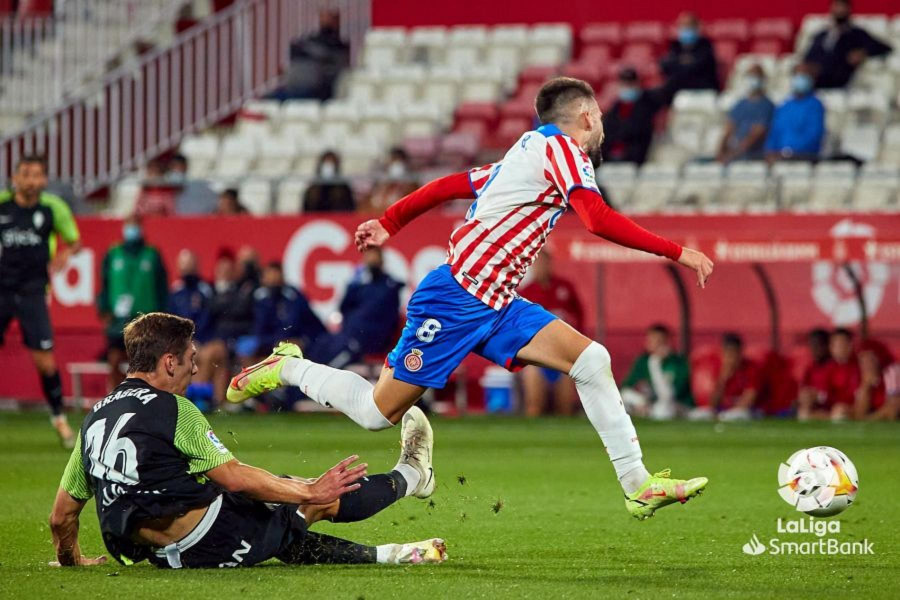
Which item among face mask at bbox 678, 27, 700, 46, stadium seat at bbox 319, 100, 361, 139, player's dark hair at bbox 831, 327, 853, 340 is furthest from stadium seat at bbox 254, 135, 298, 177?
player's dark hair at bbox 831, 327, 853, 340

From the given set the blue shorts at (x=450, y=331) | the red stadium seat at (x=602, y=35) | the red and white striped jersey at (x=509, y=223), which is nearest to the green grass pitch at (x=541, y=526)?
the blue shorts at (x=450, y=331)

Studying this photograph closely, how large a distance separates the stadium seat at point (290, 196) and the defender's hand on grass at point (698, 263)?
12.2 metres

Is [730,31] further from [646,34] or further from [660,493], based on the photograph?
[660,493]

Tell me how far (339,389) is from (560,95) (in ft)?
5.60

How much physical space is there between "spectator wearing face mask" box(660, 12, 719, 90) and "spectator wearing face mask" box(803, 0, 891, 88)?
1269mm

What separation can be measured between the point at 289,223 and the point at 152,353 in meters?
12.4

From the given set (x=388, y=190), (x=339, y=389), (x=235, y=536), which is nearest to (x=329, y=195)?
(x=388, y=190)

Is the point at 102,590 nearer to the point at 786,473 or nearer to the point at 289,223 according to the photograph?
the point at 786,473

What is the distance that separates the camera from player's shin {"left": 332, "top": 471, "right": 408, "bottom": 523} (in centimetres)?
680

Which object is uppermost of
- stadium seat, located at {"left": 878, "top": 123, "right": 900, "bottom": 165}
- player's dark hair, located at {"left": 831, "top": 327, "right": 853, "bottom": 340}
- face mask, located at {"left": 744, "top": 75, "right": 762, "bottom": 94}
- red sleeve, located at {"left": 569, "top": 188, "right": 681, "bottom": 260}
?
face mask, located at {"left": 744, "top": 75, "right": 762, "bottom": 94}

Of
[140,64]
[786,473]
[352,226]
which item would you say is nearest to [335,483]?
[786,473]

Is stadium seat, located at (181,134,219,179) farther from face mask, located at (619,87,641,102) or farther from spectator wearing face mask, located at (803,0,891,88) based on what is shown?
spectator wearing face mask, located at (803,0,891,88)

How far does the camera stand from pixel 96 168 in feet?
71.2

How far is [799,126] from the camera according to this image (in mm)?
17781
